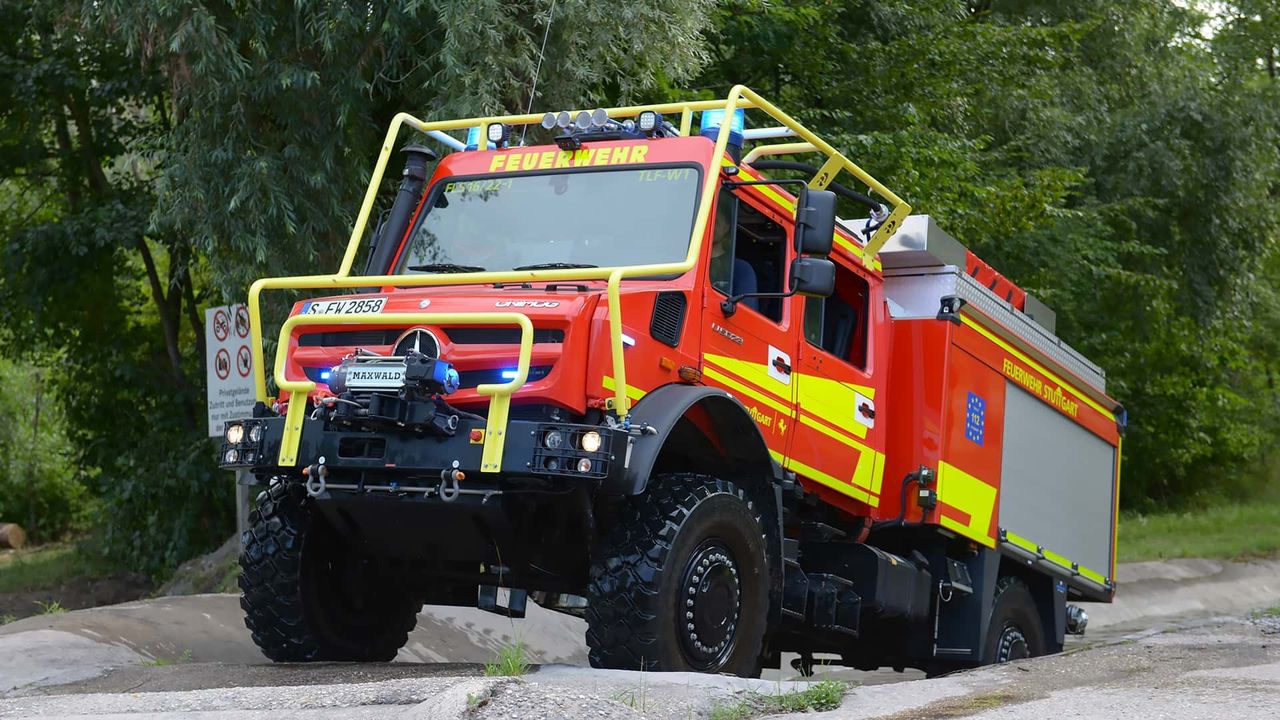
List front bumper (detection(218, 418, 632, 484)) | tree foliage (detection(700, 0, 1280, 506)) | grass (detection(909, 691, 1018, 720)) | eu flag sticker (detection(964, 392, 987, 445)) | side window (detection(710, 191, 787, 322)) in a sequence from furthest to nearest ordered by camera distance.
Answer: tree foliage (detection(700, 0, 1280, 506)) < eu flag sticker (detection(964, 392, 987, 445)) < side window (detection(710, 191, 787, 322)) < front bumper (detection(218, 418, 632, 484)) < grass (detection(909, 691, 1018, 720))

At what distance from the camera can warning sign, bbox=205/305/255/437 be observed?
11.5m

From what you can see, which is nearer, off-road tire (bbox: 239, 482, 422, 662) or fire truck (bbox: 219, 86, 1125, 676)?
fire truck (bbox: 219, 86, 1125, 676)

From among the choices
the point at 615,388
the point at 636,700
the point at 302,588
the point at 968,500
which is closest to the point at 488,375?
the point at 615,388

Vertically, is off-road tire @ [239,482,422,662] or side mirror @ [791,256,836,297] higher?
side mirror @ [791,256,836,297]

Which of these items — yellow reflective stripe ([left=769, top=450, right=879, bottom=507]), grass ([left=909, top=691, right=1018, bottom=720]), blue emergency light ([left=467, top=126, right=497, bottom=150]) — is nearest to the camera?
grass ([left=909, top=691, right=1018, bottom=720])

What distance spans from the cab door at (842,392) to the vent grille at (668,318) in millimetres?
1243

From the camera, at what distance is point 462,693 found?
565 cm

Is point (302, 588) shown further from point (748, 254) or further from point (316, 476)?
point (748, 254)


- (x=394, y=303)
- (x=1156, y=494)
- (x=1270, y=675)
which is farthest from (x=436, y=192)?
(x=1156, y=494)

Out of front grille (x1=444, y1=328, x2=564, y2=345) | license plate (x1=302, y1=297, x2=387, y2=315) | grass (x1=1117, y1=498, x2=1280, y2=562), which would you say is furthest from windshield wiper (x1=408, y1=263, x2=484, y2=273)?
grass (x1=1117, y1=498, x2=1280, y2=562)

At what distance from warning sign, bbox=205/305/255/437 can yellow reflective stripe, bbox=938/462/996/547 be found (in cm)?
516

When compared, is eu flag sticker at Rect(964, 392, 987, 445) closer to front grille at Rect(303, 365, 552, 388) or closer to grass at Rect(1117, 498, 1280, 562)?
front grille at Rect(303, 365, 552, 388)

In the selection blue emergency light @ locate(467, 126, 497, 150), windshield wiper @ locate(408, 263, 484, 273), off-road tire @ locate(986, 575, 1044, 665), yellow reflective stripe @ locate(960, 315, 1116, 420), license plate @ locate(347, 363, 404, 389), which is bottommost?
off-road tire @ locate(986, 575, 1044, 665)

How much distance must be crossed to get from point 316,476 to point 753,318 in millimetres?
2444
